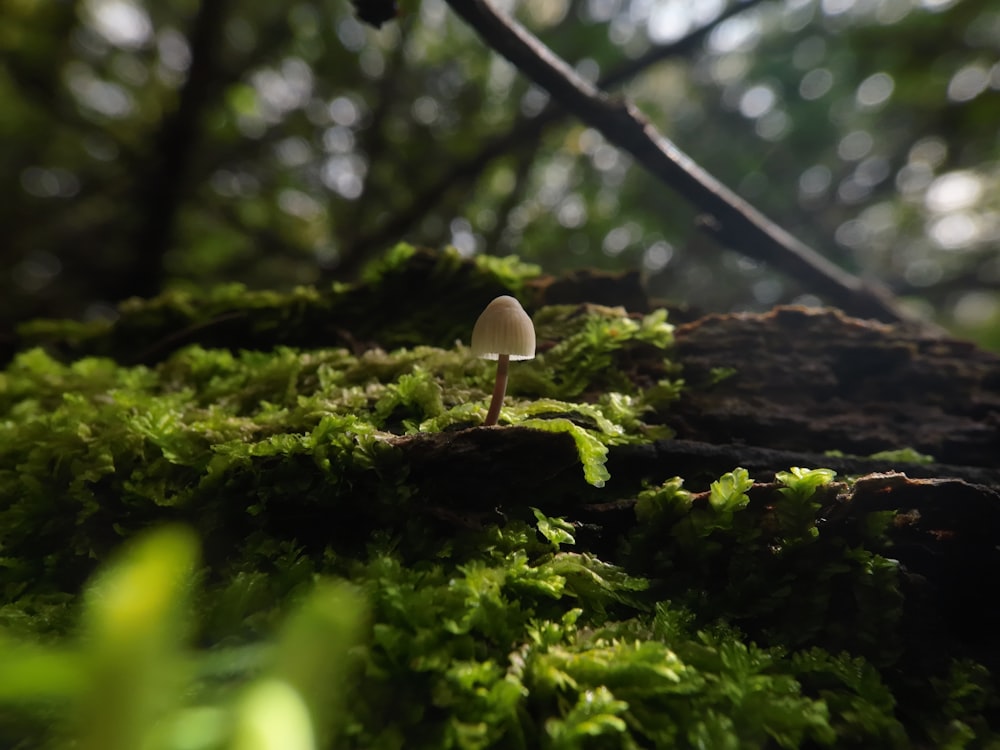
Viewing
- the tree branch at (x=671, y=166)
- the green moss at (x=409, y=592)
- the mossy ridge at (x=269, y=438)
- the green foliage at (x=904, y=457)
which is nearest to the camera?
the green moss at (x=409, y=592)

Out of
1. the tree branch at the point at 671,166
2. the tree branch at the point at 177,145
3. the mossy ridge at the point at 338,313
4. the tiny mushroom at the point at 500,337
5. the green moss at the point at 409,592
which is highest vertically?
the tree branch at the point at 177,145

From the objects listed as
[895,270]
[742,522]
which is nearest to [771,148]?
[895,270]

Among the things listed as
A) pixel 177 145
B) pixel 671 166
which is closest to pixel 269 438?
pixel 671 166

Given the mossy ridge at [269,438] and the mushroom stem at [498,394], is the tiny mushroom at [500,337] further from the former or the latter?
the mossy ridge at [269,438]

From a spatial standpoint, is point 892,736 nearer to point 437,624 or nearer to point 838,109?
point 437,624

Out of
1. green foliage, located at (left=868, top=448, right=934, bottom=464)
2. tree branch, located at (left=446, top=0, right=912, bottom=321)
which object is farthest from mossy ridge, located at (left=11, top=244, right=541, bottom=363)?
green foliage, located at (left=868, top=448, right=934, bottom=464)

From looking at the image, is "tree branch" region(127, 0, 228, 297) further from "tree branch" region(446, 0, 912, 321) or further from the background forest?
"tree branch" region(446, 0, 912, 321)

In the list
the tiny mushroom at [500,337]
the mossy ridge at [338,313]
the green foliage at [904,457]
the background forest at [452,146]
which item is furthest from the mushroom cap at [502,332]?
the background forest at [452,146]
